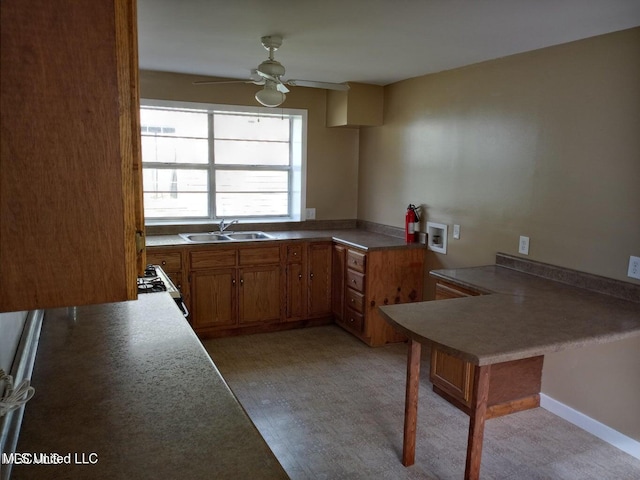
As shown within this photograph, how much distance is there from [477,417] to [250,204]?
3376mm

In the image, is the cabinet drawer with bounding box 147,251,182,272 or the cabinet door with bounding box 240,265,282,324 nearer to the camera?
the cabinet drawer with bounding box 147,251,182,272

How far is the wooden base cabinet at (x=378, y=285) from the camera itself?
404 centimetres

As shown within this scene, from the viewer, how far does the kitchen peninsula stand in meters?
1.97

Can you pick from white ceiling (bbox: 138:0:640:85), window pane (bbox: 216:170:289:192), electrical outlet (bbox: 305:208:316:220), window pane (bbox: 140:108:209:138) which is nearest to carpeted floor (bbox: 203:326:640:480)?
electrical outlet (bbox: 305:208:316:220)

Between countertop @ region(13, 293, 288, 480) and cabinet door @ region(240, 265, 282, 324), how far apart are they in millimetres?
2334

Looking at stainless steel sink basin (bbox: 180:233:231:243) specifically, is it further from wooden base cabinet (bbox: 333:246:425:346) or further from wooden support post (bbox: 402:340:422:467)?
wooden support post (bbox: 402:340:422:467)

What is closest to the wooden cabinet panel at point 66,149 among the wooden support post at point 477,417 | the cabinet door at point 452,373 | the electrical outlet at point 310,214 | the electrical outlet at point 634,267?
the wooden support post at point 477,417

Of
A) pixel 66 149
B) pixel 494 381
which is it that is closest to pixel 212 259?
pixel 494 381

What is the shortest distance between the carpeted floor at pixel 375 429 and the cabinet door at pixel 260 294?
0.49 meters

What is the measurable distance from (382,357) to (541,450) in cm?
147

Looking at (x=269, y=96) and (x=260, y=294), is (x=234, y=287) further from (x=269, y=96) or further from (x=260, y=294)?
(x=269, y=96)

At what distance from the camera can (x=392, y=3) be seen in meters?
2.25

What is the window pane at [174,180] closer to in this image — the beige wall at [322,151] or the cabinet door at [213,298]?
the beige wall at [322,151]

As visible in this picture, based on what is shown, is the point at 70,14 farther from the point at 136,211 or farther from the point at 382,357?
the point at 382,357
